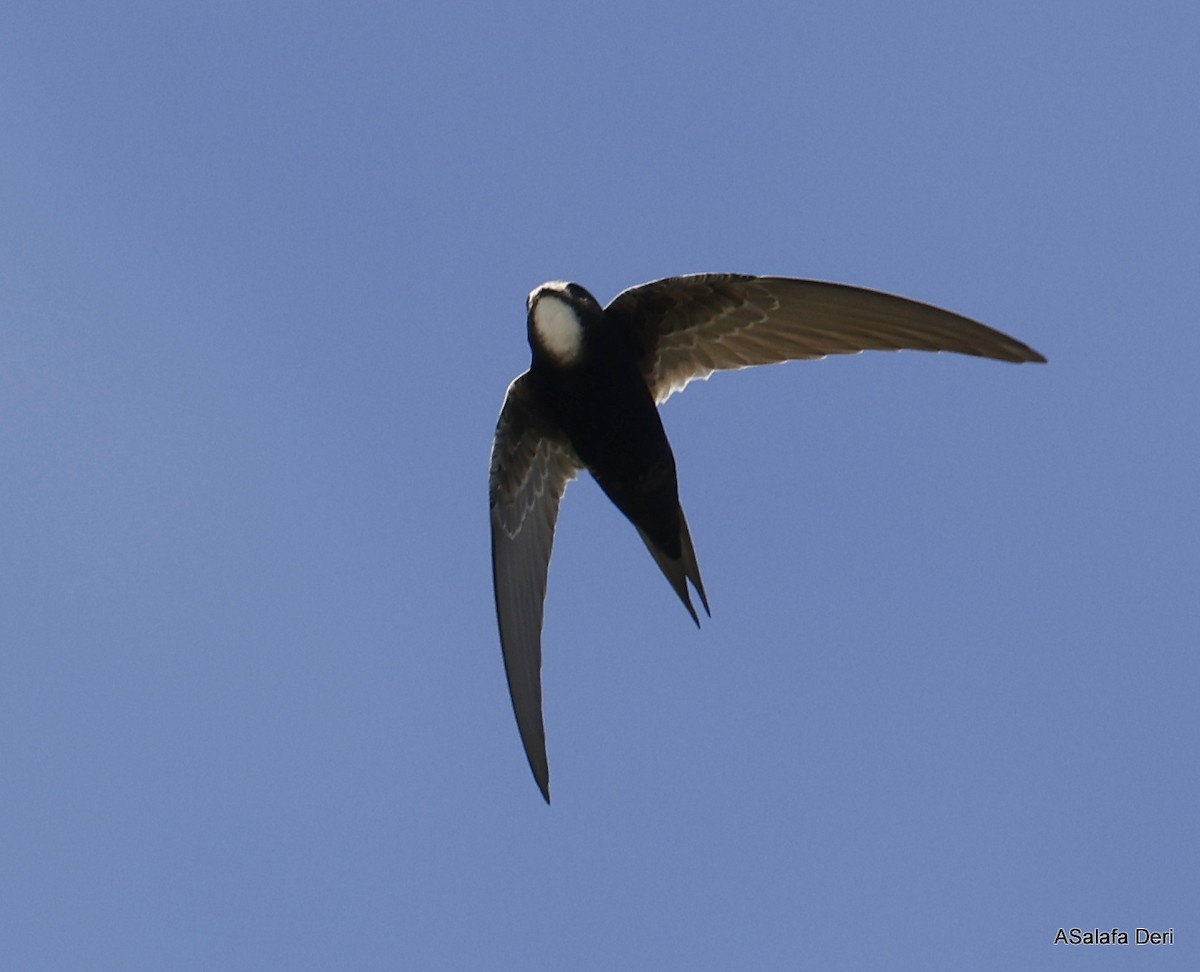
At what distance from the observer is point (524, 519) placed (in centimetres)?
834

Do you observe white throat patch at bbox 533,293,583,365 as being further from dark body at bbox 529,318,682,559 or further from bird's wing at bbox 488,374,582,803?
bird's wing at bbox 488,374,582,803

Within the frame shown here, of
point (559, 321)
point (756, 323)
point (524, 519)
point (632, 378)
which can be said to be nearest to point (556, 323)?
point (559, 321)

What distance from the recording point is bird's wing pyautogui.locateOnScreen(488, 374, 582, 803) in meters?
7.78

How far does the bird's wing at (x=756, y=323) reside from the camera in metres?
7.14

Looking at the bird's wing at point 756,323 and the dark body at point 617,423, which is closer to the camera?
the bird's wing at point 756,323

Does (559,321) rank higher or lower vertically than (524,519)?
higher

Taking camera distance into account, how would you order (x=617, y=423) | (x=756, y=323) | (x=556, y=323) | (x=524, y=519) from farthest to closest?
1. (x=524, y=519)
2. (x=756, y=323)
3. (x=617, y=423)
4. (x=556, y=323)

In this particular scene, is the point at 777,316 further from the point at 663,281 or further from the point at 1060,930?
the point at 1060,930

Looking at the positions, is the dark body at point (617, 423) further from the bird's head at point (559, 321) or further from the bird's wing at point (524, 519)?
the bird's wing at point (524, 519)

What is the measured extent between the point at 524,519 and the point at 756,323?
1.63m

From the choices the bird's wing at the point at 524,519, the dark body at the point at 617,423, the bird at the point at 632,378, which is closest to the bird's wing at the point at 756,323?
the bird at the point at 632,378

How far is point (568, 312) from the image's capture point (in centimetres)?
740

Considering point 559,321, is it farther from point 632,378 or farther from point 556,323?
point 632,378

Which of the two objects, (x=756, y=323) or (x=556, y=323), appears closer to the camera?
(x=556, y=323)
